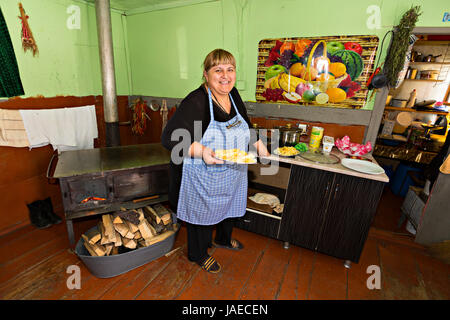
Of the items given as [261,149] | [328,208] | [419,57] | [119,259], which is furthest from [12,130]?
[419,57]

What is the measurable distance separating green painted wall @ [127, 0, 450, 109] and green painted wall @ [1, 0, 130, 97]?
70 cm

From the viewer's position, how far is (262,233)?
8.07 feet

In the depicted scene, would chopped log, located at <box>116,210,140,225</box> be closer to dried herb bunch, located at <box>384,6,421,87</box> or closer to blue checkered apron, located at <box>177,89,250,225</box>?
blue checkered apron, located at <box>177,89,250,225</box>

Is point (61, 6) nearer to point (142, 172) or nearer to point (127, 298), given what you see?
point (142, 172)

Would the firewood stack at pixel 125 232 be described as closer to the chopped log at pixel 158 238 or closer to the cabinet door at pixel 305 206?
the chopped log at pixel 158 238

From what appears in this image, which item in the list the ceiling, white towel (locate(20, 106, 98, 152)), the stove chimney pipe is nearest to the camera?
white towel (locate(20, 106, 98, 152))

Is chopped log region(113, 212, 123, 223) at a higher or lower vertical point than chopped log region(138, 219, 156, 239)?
higher

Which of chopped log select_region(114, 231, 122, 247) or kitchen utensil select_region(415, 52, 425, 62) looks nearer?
chopped log select_region(114, 231, 122, 247)

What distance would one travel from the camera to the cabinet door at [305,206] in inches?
81.2

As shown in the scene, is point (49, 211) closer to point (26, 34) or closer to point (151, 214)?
point (151, 214)

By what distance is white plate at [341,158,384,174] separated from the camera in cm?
192

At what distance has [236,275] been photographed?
206cm

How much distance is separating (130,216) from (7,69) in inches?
75.2

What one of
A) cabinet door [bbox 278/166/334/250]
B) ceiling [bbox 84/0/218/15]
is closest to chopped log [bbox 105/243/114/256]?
cabinet door [bbox 278/166/334/250]
